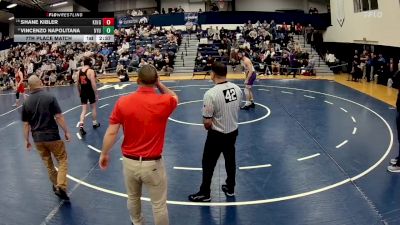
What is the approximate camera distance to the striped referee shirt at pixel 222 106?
5.49 m

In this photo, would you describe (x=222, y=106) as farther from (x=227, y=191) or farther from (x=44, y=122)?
(x=44, y=122)

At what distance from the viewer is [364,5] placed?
2072 centimetres

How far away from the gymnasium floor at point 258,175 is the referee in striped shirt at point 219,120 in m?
0.49

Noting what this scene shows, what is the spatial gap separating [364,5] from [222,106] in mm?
18346

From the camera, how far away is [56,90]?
727 inches

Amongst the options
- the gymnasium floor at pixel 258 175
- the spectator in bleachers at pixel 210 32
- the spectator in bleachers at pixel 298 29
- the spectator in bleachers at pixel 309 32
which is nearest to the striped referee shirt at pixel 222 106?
the gymnasium floor at pixel 258 175

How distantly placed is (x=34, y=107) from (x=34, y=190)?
157cm

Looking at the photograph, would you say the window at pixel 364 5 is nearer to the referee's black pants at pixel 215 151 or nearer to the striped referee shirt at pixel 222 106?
the striped referee shirt at pixel 222 106

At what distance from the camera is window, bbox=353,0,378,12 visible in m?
19.3
